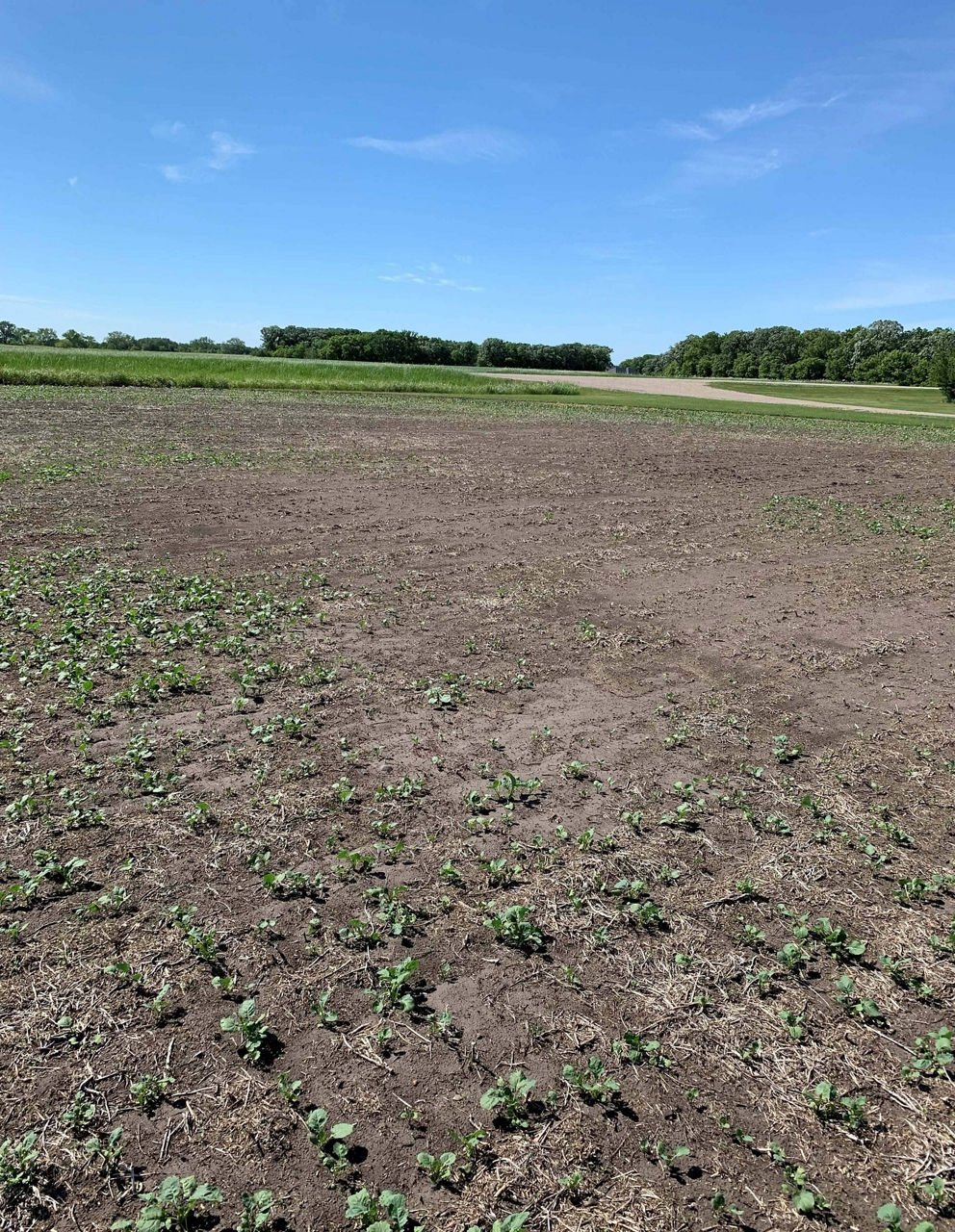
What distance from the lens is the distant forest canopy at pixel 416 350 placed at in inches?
3994

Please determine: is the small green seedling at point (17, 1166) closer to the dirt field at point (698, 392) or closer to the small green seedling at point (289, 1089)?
the small green seedling at point (289, 1089)

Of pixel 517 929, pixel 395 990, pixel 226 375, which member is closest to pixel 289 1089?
pixel 395 990

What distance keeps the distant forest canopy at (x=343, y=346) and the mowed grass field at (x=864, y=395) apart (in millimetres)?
46374

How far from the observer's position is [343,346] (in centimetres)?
10088

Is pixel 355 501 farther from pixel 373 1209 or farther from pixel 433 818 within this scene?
pixel 373 1209

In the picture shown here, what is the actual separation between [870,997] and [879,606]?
7778mm

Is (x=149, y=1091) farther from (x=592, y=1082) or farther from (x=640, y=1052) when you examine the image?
(x=640, y=1052)

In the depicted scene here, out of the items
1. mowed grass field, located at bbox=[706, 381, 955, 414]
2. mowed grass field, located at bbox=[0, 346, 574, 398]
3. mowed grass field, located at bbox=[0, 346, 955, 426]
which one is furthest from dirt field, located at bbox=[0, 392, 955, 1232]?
mowed grass field, located at bbox=[706, 381, 955, 414]

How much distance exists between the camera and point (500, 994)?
3842 mm

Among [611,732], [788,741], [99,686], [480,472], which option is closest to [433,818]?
[611,732]

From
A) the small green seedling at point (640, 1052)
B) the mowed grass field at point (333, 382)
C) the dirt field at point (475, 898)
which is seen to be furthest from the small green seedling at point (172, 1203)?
the mowed grass field at point (333, 382)

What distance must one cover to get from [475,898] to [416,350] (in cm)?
11311

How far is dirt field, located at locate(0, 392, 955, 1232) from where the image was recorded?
9.84ft

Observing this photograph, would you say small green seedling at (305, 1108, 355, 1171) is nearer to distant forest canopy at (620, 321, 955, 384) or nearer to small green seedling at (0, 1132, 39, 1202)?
small green seedling at (0, 1132, 39, 1202)
